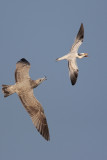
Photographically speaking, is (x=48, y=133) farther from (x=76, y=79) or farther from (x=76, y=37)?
(x=76, y=37)

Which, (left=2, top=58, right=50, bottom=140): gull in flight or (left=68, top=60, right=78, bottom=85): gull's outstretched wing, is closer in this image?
(left=2, top=58, right=50, bottom=140): gull in flight

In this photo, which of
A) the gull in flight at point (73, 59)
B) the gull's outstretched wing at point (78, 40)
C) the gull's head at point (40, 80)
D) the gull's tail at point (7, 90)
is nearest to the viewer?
the gull's tail at point (7, 90)

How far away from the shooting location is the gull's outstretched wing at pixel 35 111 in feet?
55.5

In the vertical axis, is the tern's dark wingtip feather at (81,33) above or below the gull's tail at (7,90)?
above

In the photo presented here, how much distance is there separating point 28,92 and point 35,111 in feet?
2.97

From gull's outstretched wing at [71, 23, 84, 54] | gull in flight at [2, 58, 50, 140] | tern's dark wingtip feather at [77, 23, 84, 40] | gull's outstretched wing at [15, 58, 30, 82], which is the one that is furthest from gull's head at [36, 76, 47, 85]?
tern's dark wingtip feather at [77, 23, 84, 40]

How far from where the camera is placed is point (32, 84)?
54.5 feet

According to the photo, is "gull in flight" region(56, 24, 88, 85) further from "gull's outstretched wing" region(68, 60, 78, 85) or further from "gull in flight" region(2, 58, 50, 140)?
"gull in flight" region(2, 58, 50, 140)

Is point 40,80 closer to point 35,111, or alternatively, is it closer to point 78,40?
point 35,111

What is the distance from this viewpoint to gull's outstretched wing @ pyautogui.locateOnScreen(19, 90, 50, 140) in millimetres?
16922

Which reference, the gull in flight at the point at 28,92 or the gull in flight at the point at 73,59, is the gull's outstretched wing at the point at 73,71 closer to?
the gull in flight at the point at 73,59

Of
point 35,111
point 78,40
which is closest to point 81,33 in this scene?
point 78,40

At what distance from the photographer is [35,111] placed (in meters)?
17.1

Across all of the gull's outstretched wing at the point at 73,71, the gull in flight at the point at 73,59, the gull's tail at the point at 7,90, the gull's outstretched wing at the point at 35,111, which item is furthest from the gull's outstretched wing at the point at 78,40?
the gull's tail at the point at 7,90
